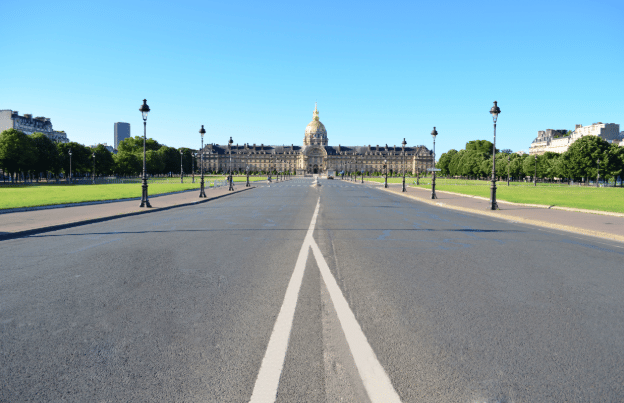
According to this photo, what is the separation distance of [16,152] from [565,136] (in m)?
172

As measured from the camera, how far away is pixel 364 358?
13.4 ft

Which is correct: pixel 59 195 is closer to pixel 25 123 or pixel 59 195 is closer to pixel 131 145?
pixel 131 145

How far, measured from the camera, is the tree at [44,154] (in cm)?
7875

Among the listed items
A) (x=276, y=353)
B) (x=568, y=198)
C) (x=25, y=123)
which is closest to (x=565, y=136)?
(x=568, y=198)

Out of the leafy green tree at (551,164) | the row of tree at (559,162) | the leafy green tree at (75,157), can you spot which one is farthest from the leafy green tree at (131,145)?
the leafy green tree at (551,164)

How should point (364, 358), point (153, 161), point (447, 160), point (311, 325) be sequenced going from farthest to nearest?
point (447, 160), point (153, 161), point (311, 325), point (364, 358)

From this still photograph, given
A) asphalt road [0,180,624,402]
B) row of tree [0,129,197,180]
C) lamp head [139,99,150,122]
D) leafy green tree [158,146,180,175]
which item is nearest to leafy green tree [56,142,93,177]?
row of tree [0,129,197,180]

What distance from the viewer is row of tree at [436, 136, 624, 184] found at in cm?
7975

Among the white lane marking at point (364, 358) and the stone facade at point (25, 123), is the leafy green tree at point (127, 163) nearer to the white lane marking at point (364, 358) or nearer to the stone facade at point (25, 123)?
the stone facade at point (25, 123)

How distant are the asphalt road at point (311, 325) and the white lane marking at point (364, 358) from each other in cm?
2

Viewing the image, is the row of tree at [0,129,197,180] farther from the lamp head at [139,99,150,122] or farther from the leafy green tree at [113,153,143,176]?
the lamp head at [139,99,150,122]

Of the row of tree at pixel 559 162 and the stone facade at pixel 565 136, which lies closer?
the row of tree at pixel 559 162

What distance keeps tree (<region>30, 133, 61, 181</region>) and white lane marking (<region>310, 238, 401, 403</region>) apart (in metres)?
84.5

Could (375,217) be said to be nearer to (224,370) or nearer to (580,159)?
(224,370)
